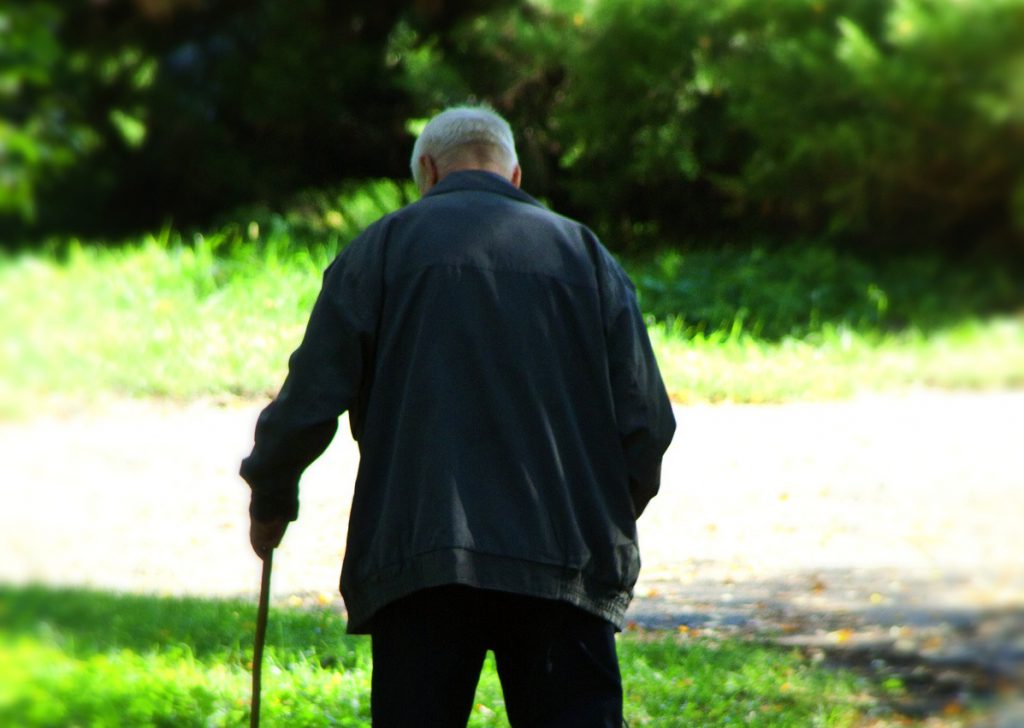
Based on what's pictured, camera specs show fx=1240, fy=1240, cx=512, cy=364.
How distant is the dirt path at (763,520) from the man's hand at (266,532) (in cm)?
91

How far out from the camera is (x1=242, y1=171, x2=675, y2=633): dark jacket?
2.58 metres

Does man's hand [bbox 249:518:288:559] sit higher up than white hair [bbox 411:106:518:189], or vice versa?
white hair [bbox 411:106:518:189]

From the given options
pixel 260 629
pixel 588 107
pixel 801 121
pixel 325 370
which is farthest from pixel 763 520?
pixel 588 107

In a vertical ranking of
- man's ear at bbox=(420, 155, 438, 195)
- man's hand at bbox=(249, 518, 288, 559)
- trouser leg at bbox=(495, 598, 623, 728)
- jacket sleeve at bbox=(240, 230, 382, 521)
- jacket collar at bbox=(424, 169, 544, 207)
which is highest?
man's ear at bbox=(420, 155, 438, 195)

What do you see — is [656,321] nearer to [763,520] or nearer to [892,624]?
[763,520]

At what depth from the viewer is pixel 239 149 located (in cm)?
939

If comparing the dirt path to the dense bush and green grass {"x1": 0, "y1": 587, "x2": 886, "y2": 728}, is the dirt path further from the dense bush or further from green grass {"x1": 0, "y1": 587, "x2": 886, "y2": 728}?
the dense bush

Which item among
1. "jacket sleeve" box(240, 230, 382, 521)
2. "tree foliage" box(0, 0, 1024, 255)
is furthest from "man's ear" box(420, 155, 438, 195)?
"tree foliage" box(0, 0, 1024, 255)

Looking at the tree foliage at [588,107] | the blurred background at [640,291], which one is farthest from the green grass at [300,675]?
the tree foliage at [588,107]

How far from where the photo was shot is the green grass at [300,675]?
362cm

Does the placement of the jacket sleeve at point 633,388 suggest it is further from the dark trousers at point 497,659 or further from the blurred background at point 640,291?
the blurred background at point 640,291

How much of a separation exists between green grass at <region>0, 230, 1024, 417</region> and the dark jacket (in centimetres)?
70

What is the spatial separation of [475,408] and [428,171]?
0.68 metres

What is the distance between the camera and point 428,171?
298 cm
